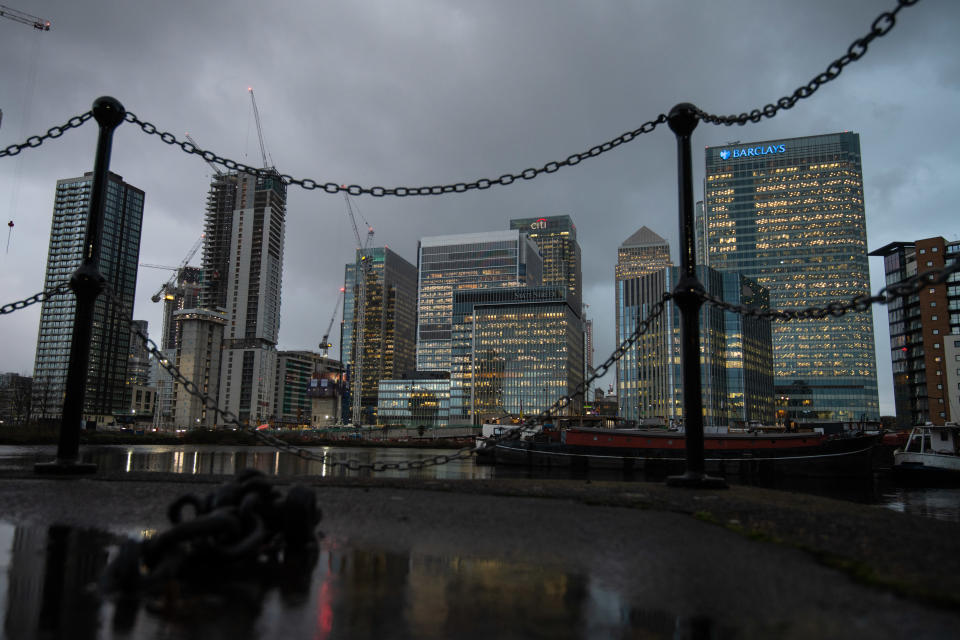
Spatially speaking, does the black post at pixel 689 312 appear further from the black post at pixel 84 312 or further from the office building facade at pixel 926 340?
the office building facade at pixel 926 340

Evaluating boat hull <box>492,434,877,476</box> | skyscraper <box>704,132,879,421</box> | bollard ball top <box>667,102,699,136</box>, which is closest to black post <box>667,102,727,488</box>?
bollard ball top <box>667,102,699,136</box>

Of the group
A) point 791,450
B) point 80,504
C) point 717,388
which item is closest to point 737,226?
point 717,388

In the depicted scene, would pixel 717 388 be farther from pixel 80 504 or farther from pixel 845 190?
pixel 80 504

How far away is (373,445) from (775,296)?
14656cm

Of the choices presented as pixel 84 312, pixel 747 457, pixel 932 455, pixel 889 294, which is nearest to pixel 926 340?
pixel 932 455

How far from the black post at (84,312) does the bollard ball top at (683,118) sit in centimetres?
1104

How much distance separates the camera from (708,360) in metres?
145

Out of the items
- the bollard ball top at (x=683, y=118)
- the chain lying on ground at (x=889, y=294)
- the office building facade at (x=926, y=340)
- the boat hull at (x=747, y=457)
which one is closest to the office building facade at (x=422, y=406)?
the office building facade at (x=926, y=340)

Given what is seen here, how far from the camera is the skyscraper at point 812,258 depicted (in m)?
183

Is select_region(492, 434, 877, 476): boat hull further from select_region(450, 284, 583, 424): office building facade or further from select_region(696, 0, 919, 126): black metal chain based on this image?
select_region(450, 284, 583, 424): office building facade

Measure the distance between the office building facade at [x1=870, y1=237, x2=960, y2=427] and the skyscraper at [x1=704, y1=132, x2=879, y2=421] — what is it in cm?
5171

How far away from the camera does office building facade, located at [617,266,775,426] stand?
5797 inches

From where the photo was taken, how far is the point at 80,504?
7.69m

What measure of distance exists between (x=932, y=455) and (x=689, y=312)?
113 ft
